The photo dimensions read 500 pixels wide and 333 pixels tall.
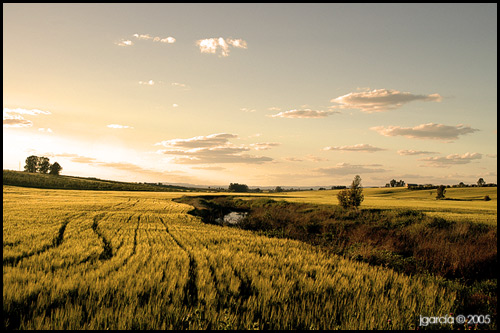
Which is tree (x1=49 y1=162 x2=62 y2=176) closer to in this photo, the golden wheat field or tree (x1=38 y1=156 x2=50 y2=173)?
tree (x1=38 y1=156 x2=50 y2=173)

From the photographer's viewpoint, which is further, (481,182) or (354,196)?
(481,182)

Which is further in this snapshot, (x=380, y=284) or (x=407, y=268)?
(x=407, y=268)

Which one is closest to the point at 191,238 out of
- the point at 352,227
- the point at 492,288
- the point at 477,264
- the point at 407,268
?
the point at 407,268

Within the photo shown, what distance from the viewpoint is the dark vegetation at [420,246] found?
10.2 metres

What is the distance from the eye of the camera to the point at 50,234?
12.5 meters

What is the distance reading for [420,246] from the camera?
16.2 metres

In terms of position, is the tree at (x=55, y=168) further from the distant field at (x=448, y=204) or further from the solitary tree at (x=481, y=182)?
the solitary tree at (x=481, y=182)

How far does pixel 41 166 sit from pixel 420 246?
6518 inches

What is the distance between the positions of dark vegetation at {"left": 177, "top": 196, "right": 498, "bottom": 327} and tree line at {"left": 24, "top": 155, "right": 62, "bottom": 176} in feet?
473

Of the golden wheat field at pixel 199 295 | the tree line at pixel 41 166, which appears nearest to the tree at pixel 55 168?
the tree line at pixel 41 166

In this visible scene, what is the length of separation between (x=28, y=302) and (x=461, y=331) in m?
7.93

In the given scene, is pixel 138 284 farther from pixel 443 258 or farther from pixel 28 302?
pixel 443 258

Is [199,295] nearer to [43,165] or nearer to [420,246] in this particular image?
[420,246]

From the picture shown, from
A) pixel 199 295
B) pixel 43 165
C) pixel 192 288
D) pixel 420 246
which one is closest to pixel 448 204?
pixel 420 246
